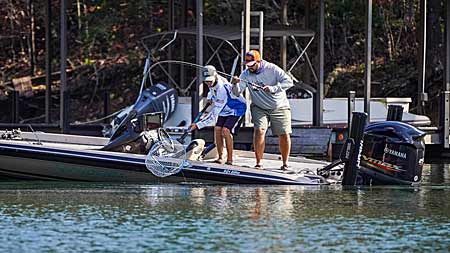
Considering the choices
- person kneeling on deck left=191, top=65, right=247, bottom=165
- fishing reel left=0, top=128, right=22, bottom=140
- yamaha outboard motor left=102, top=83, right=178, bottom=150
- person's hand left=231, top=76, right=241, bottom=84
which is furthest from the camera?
fishing reel left=0, top=128, right=22, bottom=140

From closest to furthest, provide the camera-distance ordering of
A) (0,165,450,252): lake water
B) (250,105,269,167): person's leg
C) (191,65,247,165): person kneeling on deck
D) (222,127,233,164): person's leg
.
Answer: (0,165,450,252): lake water, (250,105,269,167): person's leg, (222,127,233,164): person's leg, (191,65,247,165): person kneeling on deck

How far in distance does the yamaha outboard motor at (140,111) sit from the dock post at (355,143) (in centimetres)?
286

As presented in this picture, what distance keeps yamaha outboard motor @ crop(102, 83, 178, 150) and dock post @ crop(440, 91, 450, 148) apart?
4.34 meters

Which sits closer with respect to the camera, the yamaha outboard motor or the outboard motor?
the outboard motor

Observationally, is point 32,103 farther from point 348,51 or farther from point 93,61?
point 348,51

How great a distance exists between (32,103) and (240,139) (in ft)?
32.6

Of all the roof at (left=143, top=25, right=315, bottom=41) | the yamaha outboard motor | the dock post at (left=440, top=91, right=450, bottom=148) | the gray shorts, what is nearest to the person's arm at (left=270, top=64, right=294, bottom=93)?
the gray shorts

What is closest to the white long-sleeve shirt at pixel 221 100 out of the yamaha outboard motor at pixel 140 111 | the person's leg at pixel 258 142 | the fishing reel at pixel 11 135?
the person's leg at pixel 258 142

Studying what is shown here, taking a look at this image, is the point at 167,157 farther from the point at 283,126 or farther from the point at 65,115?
the point at 65,115

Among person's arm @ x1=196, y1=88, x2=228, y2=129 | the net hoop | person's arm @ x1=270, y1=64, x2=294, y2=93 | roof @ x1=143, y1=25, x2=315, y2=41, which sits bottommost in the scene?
the net hoop

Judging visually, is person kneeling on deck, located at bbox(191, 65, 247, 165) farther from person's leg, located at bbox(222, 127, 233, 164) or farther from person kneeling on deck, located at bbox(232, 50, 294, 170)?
person kneeling on deck, located at bbox(232, 50, 294, 170)

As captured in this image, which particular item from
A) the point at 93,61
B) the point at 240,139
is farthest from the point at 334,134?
the point at 93,61

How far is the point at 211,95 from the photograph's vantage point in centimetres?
1462

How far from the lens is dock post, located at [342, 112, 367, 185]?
1309 centimetres
